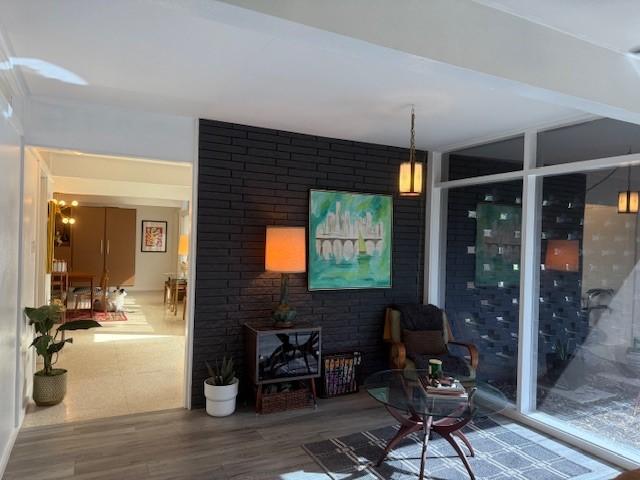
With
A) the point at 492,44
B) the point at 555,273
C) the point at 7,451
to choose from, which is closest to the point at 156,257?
the point at 7,451

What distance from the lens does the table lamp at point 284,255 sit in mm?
3766

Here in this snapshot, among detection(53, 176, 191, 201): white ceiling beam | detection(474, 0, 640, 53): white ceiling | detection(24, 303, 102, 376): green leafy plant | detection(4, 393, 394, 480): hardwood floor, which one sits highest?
detection(474, 0, 640, 53): white ceiling

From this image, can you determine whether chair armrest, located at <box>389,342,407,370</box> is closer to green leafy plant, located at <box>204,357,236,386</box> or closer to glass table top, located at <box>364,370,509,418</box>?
glass table top, located at <box>364,370,509,418</box>

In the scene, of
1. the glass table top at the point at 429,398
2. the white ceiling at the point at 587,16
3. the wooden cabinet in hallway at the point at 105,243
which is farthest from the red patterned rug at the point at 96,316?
the white ceiling at the point at 587,16

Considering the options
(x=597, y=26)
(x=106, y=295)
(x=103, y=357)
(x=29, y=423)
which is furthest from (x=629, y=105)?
(x=106, y=295)

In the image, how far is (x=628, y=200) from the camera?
123 inches

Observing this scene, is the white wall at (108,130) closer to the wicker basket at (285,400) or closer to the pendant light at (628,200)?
the wicker basket at (285,400)

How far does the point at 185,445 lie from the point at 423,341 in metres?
2.25

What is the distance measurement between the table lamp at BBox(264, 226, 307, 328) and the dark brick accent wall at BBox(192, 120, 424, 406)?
0.29 meters

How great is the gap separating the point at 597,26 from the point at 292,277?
297 centimetres

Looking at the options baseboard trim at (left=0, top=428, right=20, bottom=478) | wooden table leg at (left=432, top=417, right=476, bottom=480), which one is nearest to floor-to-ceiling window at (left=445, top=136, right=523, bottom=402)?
wooden table leg at (left=432, top=417, right=476, bottom=480)

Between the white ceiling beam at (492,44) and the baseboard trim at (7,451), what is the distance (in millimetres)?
2974

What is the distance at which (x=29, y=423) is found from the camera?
3.43 metres

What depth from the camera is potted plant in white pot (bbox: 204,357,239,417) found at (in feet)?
11.9
